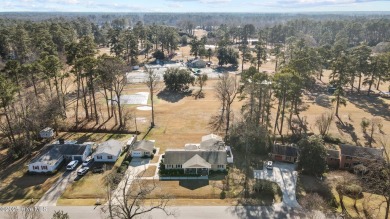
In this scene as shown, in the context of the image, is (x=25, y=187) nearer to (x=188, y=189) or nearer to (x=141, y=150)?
(x=141, y=150)

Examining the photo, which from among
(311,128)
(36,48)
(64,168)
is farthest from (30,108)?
(311,128)

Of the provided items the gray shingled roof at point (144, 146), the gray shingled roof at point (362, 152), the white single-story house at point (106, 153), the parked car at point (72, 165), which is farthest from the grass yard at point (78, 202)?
the gray shingled roof at point (362, 152)

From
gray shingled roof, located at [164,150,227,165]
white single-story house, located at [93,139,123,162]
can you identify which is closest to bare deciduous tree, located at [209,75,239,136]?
gray shingled roof, located at [164,150,227,165]

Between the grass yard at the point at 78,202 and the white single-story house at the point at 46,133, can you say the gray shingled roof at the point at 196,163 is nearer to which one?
the grass yard at the point at 78,202

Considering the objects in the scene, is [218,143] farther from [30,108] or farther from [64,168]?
[30,108]

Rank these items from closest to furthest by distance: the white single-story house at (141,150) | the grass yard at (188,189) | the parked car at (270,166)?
1. the grass yard at (188,189)
2. the parked car at (270,166)
3. the white single-story house at (141,150)

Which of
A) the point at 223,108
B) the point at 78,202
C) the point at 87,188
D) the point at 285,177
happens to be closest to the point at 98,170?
the point at 87,188

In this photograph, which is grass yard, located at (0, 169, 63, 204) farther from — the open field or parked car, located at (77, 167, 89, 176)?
the open field
